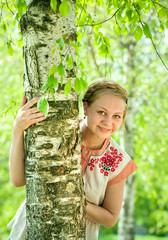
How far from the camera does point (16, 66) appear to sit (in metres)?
6.75

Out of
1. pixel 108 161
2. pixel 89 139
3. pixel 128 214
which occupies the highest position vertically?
pixel 89 139

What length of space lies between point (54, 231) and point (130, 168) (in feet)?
2.93

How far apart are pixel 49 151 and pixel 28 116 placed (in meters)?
0.21

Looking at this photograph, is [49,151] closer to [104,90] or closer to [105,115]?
[105,115]

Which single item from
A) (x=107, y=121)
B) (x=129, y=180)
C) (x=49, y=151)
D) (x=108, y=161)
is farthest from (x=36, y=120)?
(x=129, y=180)

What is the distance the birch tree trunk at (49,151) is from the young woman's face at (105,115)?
40 cm

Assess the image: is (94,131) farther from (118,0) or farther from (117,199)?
(118,0)

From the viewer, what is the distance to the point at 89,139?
6.86 ft

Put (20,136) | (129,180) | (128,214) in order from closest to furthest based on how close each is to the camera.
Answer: (20,136)
(128,214)
(129,180)

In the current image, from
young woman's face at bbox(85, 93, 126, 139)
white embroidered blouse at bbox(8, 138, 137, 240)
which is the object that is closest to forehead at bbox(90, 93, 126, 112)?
young woman's face at bbox(85, 93, 126, 139)

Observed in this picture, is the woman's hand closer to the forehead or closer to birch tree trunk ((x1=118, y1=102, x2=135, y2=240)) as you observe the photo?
the forehead

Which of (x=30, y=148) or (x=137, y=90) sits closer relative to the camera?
(x=30, y=148)

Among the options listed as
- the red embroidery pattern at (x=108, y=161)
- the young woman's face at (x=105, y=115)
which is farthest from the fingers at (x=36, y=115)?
the red embroidery pattern at (x=108, y=161)

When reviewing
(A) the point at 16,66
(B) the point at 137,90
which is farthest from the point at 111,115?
(A) the point at 16,66
